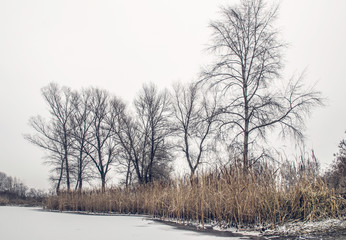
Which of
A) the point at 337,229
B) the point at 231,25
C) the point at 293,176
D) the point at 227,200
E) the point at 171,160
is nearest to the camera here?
the point at 337,229

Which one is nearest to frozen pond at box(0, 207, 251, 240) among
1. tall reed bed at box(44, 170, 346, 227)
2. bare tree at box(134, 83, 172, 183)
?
tall reed bed at box(44, 170, 346, 227)

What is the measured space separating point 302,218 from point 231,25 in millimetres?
10388

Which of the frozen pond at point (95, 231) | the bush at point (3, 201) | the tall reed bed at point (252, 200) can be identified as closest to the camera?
the frozen pond at point (95, 231)

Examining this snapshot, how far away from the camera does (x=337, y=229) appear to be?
4.18 m

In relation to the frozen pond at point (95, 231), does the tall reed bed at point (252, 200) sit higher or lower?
higher

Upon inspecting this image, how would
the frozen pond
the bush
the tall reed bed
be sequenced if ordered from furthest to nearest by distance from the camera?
the bush
the tall reed bed
the frozen pond

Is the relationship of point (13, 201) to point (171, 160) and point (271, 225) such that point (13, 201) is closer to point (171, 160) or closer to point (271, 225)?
point (171, 160)

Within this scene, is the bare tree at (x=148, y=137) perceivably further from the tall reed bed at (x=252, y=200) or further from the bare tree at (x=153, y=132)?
the tall reed bed at (x=252, y=200)

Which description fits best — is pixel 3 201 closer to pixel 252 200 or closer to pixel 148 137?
pixel 148 137

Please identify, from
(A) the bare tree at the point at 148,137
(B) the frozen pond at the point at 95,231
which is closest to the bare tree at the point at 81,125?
(A) the bare tree at the point at 148,137

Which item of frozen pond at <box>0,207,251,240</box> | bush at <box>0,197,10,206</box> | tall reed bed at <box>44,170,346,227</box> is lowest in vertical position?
bush at <box>0,197,10,206</box>

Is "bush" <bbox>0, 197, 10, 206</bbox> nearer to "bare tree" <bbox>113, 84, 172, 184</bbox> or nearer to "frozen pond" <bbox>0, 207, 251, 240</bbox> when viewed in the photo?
"bare tree" <bbox>113, 84, 172, 184</bbox>

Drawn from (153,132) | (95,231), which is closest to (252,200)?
(95,231)

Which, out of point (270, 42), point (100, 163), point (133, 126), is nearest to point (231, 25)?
point (270, 42)
